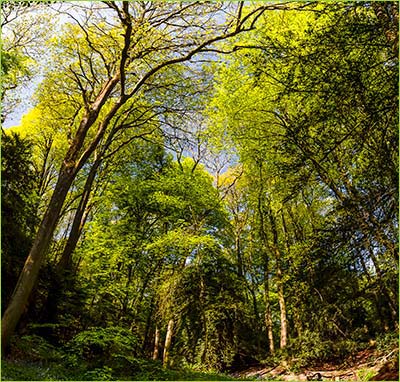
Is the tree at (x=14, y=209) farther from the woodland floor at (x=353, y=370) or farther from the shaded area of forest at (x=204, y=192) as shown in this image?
the woodland floor at (x=353, y=370)

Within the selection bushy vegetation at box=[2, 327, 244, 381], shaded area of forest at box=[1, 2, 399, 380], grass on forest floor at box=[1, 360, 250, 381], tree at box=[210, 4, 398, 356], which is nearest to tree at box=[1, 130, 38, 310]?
shaded area of forest at box=[1, 2, 399, 380]

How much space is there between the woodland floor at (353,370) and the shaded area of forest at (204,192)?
0.14 feet

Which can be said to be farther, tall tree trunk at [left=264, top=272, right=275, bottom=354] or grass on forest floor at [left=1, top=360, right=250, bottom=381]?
tall tree trunk at [left=264, top=272, right=275, bottom=354]

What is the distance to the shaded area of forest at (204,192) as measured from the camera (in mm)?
5707

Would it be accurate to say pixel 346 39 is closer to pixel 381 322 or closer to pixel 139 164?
pixel 381 322

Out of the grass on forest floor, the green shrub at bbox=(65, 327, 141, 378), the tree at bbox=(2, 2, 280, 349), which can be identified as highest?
the tree at bbox=(2, 2, 280, 349)

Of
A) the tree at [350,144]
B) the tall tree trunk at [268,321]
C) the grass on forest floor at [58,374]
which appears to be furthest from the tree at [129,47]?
the tall tree trunk at [268,321]

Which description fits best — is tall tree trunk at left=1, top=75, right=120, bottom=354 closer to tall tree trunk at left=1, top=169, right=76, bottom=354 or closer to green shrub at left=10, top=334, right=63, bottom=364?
Answer: tall tree trunk at left=1, top=169, right=76, bottom=354

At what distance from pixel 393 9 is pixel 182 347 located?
35.8ft

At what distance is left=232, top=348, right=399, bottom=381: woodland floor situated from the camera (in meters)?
4.73

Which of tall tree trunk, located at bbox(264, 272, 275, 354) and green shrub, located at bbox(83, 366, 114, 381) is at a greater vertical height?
tall tree trunk, located at bbox(264, 272, 275, 354)

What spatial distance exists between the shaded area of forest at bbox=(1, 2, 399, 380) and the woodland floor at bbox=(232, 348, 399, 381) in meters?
0.04

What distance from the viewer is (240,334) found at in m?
13.4

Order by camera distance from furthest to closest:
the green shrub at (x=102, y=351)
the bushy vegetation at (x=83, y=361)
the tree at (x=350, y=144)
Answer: the green shrub at (x=102, y=351) < the bushy vegetation at (x=83, y=361) < the tree at (x=350, y=144)
